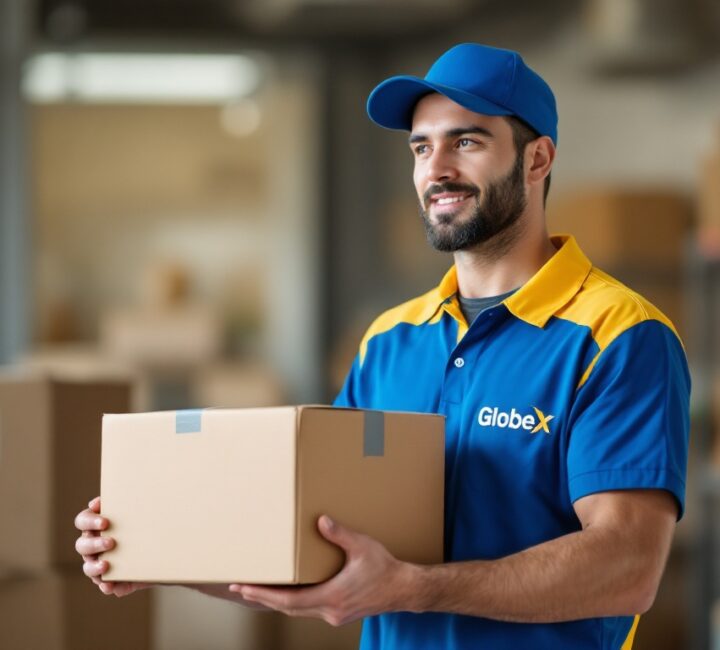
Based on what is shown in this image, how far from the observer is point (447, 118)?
1.59 meters

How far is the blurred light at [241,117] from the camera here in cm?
565

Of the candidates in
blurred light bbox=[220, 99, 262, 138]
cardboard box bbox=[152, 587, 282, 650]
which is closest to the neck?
cardboard box bbox=[152, 587, 282, 650]

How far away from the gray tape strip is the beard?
0.31 m

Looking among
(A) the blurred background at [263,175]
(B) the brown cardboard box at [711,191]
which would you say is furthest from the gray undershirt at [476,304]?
(A) the blurred background at [263,175]

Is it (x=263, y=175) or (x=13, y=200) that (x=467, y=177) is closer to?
(x=13, y=200)

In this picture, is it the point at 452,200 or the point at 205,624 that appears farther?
the point at 205,624

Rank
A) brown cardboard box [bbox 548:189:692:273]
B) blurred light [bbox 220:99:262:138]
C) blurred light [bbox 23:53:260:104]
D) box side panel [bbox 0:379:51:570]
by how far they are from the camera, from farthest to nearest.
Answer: blurred light [bbox 220:99:262:138] < blurred light [bbox 23:53:260:104] < brown cardboard box [bbox 548:189:692:273] < box side panel [bbox 0:379:51:570]

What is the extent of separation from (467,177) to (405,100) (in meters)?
0.16

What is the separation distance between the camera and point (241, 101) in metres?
5.71

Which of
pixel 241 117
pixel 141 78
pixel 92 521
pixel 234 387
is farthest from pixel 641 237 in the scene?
pixel 92 521

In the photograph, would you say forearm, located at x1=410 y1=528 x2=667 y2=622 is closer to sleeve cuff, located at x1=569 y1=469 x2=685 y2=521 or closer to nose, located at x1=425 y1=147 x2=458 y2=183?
sleeve cuff, located at x1=569 y1=469 x2=685 y2=521

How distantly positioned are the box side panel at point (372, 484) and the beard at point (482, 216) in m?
Answer: 0.27

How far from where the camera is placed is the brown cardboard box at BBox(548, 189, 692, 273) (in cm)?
424

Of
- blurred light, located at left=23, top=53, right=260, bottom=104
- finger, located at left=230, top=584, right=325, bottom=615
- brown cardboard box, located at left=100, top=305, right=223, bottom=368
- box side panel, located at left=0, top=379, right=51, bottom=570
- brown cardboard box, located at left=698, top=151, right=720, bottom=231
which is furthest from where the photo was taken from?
blurred light, located at left=23, top=53, right=260, bottom=104
